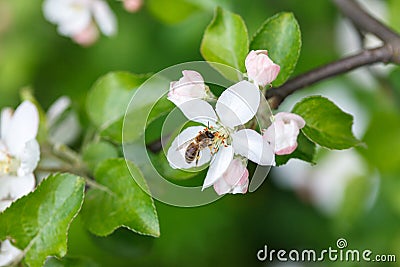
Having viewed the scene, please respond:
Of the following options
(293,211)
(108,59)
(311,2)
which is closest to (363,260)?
(293,211)

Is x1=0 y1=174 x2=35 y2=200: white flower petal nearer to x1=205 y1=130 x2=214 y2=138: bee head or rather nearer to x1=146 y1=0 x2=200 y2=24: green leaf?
x1=205 y1=130 x2=214 y2=138: bee head

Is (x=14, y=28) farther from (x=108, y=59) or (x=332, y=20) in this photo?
(x=332, y=20)

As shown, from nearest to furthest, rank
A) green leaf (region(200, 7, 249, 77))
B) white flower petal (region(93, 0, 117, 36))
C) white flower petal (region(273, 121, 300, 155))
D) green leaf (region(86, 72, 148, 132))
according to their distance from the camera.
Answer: white flower petal (region(273, 121, 300, 155))
green leaf (region(200, 7, 249, 77))
green leaf (region(86, 72, 148, 132))
white flower petal (region(93, 0, 117, 36))

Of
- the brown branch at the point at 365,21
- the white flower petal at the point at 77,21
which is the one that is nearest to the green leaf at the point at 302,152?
the brown branch at the point at 365,21

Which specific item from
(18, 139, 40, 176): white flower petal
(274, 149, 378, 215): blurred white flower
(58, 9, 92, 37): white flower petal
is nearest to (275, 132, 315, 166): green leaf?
(18, 139, 40, 176): white flower petal

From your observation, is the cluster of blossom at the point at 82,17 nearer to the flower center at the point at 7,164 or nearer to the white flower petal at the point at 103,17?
the white flower petal at the point at 103,17

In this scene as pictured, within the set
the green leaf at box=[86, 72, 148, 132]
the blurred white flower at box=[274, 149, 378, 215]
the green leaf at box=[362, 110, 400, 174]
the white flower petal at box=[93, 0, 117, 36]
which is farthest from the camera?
the blurred white flower at box=[274, 149, 378, 215]

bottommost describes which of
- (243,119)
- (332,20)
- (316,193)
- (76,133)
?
(243,119)
